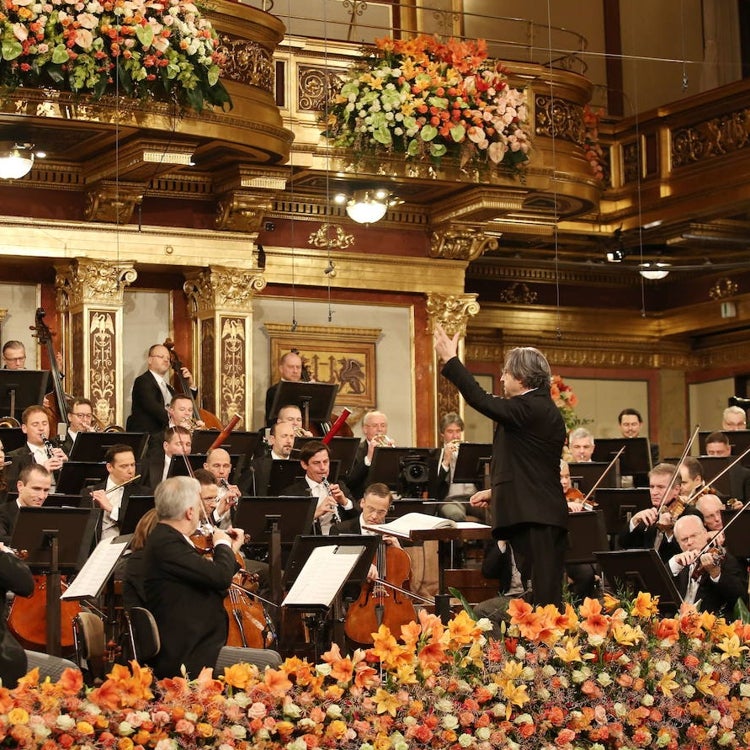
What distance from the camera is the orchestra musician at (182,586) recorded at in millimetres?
5324

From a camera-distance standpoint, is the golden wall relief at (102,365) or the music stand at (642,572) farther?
the golden wall relief at (102,365)

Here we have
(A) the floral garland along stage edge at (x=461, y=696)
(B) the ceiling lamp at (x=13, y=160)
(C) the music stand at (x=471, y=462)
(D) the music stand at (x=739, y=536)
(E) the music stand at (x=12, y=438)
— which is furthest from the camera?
(B) the ceiling lamp at (x=13, y=160)

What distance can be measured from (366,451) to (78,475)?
234cm

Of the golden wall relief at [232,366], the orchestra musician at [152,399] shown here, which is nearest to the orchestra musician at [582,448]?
the orchestra musician at [152,399]

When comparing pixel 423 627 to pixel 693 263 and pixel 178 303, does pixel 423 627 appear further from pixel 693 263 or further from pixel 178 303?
pixel 693 263

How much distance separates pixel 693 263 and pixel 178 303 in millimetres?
5549

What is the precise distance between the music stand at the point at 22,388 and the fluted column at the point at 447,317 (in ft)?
13.5

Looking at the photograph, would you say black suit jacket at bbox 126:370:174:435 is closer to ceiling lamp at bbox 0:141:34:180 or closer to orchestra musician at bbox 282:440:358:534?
ceiling lamp at bbox 0:141:34:180

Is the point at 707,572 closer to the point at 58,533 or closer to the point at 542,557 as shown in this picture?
the point at 542,557

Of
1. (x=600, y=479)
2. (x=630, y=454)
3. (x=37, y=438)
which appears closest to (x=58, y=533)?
(x=37, y=438)

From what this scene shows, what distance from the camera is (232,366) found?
37.9 ft

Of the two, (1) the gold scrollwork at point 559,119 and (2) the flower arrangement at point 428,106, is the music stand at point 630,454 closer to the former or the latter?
(2) the flower arrangement at point 428,106

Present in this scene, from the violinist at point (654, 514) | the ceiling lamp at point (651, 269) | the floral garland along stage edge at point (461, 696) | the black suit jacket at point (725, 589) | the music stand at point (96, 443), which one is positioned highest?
the ceiling lamp at point (651, 269)

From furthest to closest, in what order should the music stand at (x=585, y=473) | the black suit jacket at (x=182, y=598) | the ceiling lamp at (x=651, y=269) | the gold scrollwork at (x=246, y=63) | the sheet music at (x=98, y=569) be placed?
the ceiling lamp at (x=651, y=269) → the gold scrollwork at (x=246, y=63) → the music stand at (x=585, y=473) → the sheet music at (x=98, y=569) → the black suit jacket at (x=182, y=598)
